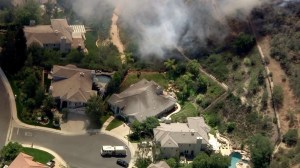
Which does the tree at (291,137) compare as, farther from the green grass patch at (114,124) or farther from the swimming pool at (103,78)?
the swimming pool at (103,78)

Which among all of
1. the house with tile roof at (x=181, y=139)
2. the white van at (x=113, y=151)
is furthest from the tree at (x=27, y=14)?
the house with tile roof at (x=181, y=139)

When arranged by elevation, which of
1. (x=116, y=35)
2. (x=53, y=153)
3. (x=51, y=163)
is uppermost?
(x=116, y=35)

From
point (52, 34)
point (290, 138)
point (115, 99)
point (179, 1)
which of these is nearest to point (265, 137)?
point (290, 138)

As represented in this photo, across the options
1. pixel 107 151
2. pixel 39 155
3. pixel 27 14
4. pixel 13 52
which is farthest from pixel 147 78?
pixel 27 14

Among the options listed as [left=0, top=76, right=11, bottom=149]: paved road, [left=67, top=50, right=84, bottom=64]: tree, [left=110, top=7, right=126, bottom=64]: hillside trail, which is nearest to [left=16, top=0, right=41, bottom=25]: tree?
[left=67, top=50, right=84, bottom=64]: tree

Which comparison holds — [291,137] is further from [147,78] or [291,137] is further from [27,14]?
[27,14]

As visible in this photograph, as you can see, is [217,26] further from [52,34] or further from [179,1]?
[52,34]
